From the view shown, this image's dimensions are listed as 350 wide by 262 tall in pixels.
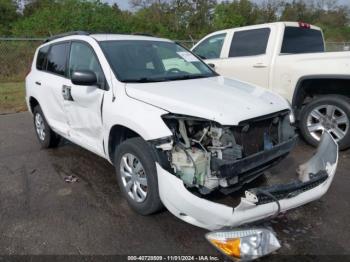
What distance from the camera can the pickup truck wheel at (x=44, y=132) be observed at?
551 cm

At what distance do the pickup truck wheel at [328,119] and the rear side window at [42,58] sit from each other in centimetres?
406

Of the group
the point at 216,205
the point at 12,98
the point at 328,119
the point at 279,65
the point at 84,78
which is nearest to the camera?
the point at 216,205

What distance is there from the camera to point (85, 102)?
4.07 metres

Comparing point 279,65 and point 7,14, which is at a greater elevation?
point 7,14

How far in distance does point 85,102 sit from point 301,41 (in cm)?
406

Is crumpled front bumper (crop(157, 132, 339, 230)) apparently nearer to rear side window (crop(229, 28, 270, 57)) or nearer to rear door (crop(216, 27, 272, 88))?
rear door (crop(216, 27, 272, 88))

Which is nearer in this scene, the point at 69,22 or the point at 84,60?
the point at 84,60

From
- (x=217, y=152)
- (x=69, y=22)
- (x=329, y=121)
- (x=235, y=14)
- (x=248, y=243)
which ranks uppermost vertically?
(x=235, y=14)

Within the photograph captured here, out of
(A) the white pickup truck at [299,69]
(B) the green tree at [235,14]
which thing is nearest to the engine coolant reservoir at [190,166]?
(A) the white pickup truck at [299,69]

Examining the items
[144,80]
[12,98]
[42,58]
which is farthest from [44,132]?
[12,98]

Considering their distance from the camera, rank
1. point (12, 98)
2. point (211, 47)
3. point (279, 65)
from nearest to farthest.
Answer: point (279, 65) < point (211, 47) < point (12, 98)

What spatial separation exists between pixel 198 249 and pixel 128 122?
1303mm

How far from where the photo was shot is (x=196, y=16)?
3259 cm

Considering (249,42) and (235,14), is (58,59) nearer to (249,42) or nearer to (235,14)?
(249,42)
